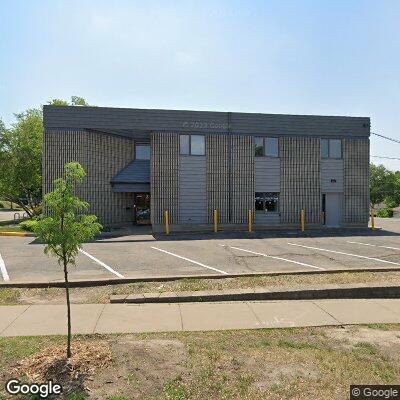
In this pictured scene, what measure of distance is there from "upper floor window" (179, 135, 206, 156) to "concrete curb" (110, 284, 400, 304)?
597 inches

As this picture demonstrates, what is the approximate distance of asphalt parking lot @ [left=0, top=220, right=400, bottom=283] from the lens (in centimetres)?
1030

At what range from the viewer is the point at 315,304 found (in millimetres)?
7426

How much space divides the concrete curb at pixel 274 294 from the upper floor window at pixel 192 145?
49.7 feet

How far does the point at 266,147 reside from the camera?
23094mm

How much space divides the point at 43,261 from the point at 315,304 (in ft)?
28.8

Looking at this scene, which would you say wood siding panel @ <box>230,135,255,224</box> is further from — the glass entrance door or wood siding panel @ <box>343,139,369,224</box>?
wood siding panel @ <box>343,139,369,224</box>

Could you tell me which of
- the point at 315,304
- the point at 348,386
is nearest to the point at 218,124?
the point at 315,304

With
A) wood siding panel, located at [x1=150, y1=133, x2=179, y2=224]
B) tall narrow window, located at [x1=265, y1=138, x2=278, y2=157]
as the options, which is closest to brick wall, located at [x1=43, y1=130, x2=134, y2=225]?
wood siding panel, located at [x1=150, y1=133, x2=179, y2=224]

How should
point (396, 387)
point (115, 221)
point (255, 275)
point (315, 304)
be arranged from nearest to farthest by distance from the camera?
point (396, 387)
point (315, 304)
point (255, 275)
point (115, 221)

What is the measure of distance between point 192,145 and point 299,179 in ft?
24.5

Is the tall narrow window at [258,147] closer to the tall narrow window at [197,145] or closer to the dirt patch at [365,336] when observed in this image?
the tall narrow window at [197,145]

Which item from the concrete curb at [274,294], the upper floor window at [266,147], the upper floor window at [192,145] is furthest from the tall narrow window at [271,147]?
the concrete curb at [274,294]

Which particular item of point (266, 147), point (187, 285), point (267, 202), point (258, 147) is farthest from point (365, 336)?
point (266, 147)

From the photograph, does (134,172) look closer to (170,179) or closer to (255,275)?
(170,179)
